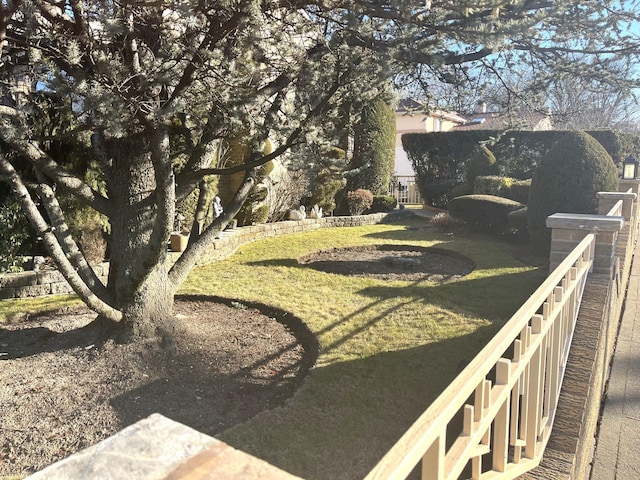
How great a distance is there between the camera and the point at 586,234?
464cm

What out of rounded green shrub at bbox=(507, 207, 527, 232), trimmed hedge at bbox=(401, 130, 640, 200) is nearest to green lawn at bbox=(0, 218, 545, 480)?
rounded green shrub at bbox=(507, 207, 527, 232)

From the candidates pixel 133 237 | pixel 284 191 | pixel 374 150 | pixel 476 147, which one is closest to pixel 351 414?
pixel 133 237

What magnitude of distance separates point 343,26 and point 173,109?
5.85 ft

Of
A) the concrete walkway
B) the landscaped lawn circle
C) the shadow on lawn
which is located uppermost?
the landscaped lawn circle

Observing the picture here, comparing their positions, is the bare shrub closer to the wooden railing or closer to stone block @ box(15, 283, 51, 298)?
stone block @ box(15, 283, 51, 298)

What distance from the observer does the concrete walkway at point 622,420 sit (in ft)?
10.6

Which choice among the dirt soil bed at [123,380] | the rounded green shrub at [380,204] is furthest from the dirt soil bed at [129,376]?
the rounded green shrub at [380,204]

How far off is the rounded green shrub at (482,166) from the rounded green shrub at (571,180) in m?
5.96

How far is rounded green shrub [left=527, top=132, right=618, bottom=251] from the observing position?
8.41 meters

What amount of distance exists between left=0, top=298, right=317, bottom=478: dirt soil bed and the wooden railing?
1.59 m

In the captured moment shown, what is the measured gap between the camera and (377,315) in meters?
5.68

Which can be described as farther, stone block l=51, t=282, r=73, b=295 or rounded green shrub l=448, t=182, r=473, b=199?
rounded green shrub l=448, t=182, r=473, b=199

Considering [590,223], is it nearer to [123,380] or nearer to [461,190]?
[123,380]

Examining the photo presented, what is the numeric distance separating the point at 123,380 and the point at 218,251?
4.87m
